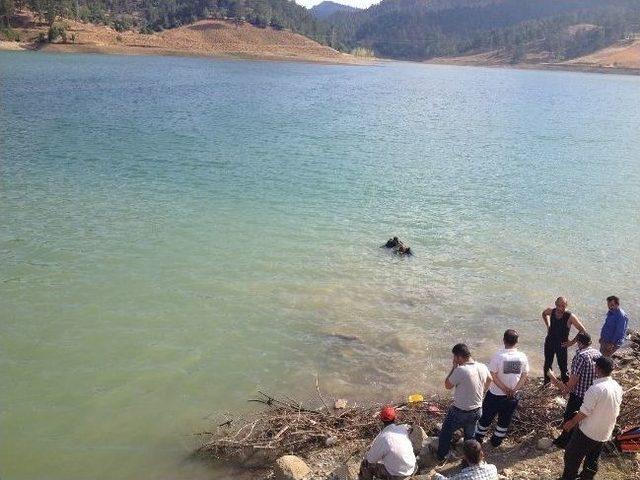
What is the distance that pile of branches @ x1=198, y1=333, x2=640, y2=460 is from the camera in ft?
32.0

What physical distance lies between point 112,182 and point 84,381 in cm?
1669

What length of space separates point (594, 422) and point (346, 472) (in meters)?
3.46

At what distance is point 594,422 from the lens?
7.75 metres

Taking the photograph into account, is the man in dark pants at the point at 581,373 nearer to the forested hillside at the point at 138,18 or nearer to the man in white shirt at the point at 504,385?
the man in white shirt at the point at 504,385

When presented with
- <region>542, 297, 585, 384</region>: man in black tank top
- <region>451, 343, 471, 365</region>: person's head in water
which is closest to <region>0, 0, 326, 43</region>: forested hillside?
<region>542, 297, 585, 384</region>: man in black tank top

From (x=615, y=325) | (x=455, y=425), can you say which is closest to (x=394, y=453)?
(x=455, y=425)

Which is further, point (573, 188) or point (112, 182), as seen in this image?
point (573, 188)

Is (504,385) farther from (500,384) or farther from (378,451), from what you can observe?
(378,451)

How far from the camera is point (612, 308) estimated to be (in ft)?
37.0

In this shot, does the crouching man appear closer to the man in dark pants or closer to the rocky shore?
the rocky shore

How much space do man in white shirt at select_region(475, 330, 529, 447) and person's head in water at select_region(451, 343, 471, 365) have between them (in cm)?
90

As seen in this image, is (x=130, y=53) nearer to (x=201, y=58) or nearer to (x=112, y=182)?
(x=201, y=58)

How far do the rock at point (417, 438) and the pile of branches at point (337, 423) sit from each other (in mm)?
717

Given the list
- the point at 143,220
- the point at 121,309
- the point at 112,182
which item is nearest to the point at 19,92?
the point at 112,182
